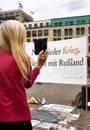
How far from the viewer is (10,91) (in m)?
2.16

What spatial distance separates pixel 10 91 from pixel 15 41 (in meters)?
0.36

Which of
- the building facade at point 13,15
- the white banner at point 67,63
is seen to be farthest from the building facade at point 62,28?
the white banner at point 67,63

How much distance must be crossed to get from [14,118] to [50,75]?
22.7 feet

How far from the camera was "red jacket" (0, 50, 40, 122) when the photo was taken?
2.14 meters

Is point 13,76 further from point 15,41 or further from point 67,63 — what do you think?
point 67,63

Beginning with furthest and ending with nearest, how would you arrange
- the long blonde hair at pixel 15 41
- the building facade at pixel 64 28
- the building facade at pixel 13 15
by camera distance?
1. the building facade at pixel 13 15
2. the building facade at pixel 64 28
3. the long blonde hair at pixel 15 41

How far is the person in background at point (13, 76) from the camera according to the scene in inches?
84.3

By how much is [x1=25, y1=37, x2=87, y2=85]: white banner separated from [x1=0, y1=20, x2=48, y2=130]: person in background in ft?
18.7

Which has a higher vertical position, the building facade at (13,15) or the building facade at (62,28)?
the building facade at (13,15)

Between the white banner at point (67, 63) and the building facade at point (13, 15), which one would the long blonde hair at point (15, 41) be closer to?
the white banner at point (67, 63)

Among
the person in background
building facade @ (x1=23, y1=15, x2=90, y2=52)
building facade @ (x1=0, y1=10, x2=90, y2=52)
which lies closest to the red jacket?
the person in background

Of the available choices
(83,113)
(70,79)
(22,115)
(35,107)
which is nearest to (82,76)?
(70,79)

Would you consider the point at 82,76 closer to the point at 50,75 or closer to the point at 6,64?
the point at 50,75

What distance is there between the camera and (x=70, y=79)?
8.31 meters
